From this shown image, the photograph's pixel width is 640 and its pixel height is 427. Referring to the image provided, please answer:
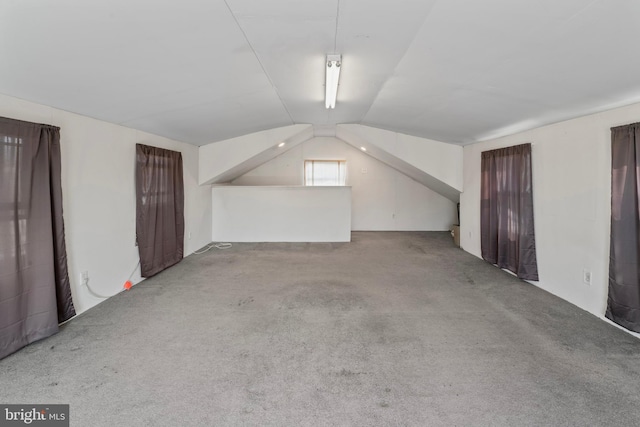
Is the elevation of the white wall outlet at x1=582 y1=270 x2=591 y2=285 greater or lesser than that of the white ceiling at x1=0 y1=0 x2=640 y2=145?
lesser

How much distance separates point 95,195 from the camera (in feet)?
9.73

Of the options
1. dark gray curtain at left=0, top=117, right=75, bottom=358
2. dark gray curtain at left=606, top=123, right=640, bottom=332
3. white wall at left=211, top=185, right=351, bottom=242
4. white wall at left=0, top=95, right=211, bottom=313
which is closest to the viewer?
dark gray curtain at left=0, top=117, right=75, bottom=358

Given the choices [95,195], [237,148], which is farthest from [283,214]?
[95,195]

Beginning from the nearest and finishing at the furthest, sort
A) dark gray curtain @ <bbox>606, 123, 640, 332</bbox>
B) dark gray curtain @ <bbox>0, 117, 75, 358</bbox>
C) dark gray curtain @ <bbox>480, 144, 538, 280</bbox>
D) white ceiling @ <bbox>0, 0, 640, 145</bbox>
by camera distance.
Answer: white ceiling @ <bbox>0, 0, 640, 145</bbox> < dark gray curtain @ <bbox>0, 117, 75, 358</bbox> < dark gray curtain @ <bbox>606, 123, 640, 332</bbox> < dark gray curtain @ <bbox>480, 144, 538, 280</bbox>

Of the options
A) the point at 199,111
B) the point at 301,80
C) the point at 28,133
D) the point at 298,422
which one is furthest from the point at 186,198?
the point at 298,422

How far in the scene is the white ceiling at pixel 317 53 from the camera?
1499 mm

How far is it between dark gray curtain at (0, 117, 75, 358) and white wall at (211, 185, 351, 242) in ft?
12.9

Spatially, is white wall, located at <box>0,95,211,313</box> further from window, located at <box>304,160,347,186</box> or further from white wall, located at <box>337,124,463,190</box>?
window, located at <box>304,160,347,186</box>

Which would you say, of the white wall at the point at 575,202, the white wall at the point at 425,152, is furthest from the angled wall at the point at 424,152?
the white wall at the point at 575,202

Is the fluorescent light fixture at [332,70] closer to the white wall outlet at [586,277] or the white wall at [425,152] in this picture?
the white wall at [425,152]

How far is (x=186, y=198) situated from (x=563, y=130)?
536cm

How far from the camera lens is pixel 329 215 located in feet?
21.2

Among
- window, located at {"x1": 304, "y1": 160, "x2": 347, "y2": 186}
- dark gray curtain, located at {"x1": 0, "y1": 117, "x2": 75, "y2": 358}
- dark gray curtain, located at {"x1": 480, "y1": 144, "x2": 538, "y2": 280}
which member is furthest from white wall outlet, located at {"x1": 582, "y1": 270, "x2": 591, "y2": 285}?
window, located at {"x1": 304, "y1": 160, "x2": 347, "y2": 186}

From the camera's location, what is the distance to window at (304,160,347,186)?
7.88 meters
